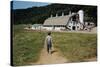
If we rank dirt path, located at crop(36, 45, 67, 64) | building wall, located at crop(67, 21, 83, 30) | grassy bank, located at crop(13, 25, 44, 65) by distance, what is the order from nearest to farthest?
grassy bank, located at crop(13, 25, 44, 65) → dirt path, located at crop(36, 45, 67, 64) → building wall, located at crop(67, 21, 83, 30)

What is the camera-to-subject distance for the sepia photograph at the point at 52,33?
241 cm

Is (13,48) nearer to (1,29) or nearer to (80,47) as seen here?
(1,29)

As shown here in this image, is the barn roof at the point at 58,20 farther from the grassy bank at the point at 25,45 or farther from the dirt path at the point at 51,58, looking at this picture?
the dirt path at the point at 51,58

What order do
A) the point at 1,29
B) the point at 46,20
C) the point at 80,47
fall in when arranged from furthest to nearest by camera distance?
the point at 80,47, the point at 46,20, the point at 1,29

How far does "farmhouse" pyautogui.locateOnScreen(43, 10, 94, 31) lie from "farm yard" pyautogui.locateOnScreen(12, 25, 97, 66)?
0.08 meters

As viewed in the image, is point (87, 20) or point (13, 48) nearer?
point (13, 48)

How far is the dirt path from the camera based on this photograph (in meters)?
2.51

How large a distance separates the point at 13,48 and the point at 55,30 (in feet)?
1.97

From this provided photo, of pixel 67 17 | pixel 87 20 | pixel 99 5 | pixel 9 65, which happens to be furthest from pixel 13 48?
pixel 99 5

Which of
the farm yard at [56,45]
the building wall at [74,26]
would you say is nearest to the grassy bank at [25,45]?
the farm yard at [56,45]

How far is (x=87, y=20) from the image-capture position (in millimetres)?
2748

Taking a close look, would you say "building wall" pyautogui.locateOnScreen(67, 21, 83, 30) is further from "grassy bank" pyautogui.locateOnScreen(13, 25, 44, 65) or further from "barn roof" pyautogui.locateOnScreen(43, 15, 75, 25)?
"grassy bank" pyautogui.locateOnScreen(13, 25, 44, 65)

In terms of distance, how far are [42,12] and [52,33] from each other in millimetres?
302

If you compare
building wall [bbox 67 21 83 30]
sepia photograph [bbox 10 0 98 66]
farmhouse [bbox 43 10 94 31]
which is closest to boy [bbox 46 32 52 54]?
sepia photograph [bbox 10 0 98 66]
